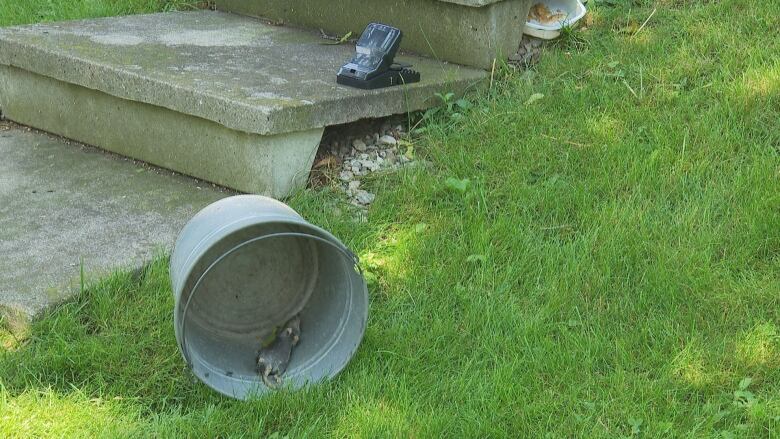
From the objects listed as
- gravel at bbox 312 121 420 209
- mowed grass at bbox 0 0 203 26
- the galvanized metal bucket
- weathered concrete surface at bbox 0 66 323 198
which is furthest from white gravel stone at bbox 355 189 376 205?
mowed grass at bbox 0 0 203 26

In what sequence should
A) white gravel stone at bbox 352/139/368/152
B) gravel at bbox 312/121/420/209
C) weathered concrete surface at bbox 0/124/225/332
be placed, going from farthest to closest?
1. white gravel stone at bbox 352/139/368/152
2. gravel at bbox 312/121/420/209
3. weathered concrete surface at bbox 0/124/225/332

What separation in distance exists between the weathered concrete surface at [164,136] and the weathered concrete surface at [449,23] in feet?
3.22

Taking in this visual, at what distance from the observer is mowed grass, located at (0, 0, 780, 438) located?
9.21 feet

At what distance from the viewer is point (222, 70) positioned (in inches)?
168

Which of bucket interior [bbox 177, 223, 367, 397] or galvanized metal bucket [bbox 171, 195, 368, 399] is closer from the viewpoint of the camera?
galvanized metal bucket [bbox 171, 195, 368, 399]

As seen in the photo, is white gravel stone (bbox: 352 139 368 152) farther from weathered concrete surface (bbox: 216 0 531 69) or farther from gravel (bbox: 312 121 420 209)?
weathered concrete surface (bbox: 216 0 531 69)

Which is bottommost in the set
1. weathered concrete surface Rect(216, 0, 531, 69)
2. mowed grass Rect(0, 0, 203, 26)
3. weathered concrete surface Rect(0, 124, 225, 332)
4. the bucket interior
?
mowed grass Rect(0, 0, 203, 26)

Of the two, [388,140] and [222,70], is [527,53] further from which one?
[222,70]

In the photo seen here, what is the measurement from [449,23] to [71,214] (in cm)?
194

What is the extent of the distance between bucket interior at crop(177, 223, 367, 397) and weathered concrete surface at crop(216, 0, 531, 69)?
1695 millimetres

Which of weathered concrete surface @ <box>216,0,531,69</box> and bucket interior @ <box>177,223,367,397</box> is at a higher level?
weathered concrete surface @ <box>216,0,531,69</box>

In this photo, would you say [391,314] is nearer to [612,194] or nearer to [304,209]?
[304,209]

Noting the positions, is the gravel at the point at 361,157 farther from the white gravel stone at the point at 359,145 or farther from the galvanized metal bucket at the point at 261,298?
the galvanized metal bucket at the point at 261,298

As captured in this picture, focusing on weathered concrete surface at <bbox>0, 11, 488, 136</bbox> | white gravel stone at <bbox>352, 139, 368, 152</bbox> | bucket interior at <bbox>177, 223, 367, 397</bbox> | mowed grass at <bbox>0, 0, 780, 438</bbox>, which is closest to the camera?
mowed grass at <bbox>0, 0, 780, 438</bbox>
